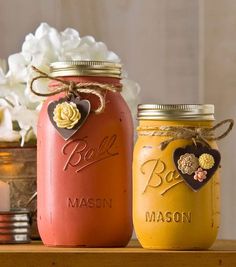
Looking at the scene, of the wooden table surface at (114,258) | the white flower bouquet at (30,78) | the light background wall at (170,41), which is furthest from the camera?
the light background wall at (170,41)

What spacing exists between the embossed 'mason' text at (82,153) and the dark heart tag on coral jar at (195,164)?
0.08 m

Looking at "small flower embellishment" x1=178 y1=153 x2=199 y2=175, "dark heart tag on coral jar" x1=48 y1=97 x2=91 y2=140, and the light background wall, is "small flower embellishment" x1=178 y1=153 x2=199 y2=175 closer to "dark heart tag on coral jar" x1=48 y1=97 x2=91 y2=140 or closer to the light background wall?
"dark heart tag on coral jar" x1=48 y1=97 x2=91 y2=140

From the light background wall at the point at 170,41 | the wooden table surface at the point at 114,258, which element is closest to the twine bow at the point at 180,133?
the wooden table surface at the point at 114,258

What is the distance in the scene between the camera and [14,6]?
1511 mm

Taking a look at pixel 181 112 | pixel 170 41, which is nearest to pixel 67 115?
pixel 181 112

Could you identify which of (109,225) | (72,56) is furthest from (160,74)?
(109,225)

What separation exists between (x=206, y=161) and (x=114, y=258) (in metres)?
0.13

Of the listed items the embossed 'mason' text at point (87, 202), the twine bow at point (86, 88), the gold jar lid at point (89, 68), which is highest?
the gold jar lid at point (89, 68)

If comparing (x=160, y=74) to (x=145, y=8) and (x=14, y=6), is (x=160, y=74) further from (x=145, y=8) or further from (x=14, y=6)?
(x=14, y=6)

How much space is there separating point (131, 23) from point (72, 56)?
0.42 metres

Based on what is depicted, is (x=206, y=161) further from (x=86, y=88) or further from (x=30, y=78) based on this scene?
(x=30, y=78)

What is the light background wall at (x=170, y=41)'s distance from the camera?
1.51 m

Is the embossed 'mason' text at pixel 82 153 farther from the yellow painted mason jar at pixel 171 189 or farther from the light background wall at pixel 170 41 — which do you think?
the light background wall at pixel 170 41

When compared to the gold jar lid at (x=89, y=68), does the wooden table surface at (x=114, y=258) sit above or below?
below
